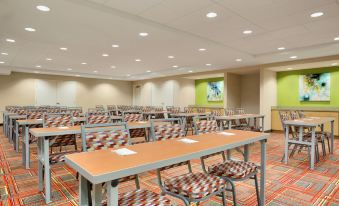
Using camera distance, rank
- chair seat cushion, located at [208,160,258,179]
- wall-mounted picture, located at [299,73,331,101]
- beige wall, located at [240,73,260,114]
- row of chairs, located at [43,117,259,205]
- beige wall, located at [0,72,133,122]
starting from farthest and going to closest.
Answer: beige wall, located at [0,72,133,122] → beige wall, located at [240,73,260,114] → wall-mounted picture, located at [299,73,331,101] → chair seat cushion, located at [208,160,258,179] → row of chairs, located at [43,117,259,205]

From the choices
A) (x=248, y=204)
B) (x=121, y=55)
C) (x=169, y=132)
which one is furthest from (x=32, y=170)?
(x=121, y=55)

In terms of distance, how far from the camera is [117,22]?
3734 millimetres

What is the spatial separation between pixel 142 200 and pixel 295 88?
27.3ft

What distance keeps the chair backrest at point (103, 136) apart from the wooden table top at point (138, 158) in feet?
0.86

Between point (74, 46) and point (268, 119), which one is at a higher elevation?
point (74, 46)

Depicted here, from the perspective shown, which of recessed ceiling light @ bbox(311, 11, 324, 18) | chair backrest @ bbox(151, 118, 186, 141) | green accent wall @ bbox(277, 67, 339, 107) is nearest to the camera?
chair backrest @ bbox(151, 118, 186, 141)

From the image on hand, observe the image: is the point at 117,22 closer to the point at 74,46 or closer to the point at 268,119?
the point at 74,46

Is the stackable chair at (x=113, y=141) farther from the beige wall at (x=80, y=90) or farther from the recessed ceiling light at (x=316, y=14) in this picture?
the beige wall at (x=80, y=90)

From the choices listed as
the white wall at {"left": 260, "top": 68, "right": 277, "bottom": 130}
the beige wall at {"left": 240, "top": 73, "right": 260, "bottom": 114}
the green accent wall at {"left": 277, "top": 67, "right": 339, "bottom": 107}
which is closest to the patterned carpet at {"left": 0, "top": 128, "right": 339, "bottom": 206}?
the white wall at {"left": 260, "top": 68, "right": 277, "bottom": 130}

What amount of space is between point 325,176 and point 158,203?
3.21m

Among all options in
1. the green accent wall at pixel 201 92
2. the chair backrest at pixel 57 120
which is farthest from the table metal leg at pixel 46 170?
the green accent wall at pixel 201 92

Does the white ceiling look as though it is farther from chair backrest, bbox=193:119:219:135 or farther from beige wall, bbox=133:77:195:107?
beige wall, bbox=133:77:195:107

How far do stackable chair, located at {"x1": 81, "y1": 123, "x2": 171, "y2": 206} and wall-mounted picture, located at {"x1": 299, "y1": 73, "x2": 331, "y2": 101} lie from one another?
7.85 meters

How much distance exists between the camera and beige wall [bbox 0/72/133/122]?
34.3 ft
